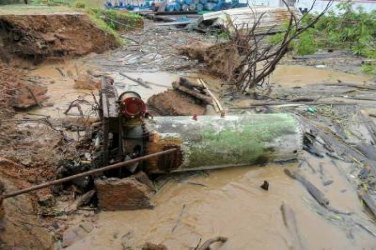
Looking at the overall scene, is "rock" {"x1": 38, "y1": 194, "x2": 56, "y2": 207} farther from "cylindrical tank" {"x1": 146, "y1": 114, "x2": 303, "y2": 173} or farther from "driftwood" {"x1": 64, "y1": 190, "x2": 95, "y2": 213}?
"cylindrical tank" {"x1": 146, "y1": 114, "x2": 303, "y2": 173}

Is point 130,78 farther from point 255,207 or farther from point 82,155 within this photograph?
point 255,207

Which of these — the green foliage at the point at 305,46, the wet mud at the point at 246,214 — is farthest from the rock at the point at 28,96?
the green foliage at the point at 305,46

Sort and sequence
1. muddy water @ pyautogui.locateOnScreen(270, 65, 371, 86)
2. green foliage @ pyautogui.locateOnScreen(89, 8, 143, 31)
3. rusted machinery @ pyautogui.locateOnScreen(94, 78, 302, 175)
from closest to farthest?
1. rusted machinery @ pyautogui.locateOnScreen(94, 78, 302, 175)
2. muddy water @ pyautogui.locateOnScreen(270, 65, 371, 86)
3. green foliage @ pyautogui.locateOnScreen(89, 8, 143, 31)

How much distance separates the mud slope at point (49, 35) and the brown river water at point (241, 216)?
7221 mm

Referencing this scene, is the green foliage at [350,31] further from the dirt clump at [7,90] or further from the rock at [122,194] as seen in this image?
the rock at [122,194]

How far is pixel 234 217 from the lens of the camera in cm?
443

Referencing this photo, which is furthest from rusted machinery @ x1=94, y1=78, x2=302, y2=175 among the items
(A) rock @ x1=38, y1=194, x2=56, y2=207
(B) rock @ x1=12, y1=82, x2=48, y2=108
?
(B) rock @ x1=12, y1=82, x2=48, y2=108

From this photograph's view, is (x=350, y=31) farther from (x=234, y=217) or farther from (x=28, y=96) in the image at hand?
(x=234, y=217)

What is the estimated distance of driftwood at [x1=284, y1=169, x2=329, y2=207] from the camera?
478 centimetres

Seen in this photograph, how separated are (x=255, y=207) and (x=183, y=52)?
747 cm

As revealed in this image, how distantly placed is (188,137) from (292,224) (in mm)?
1514

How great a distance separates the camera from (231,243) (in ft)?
13.1

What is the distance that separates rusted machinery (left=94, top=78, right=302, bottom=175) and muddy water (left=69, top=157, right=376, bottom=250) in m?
0.25

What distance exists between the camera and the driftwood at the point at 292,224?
13.2 feet
